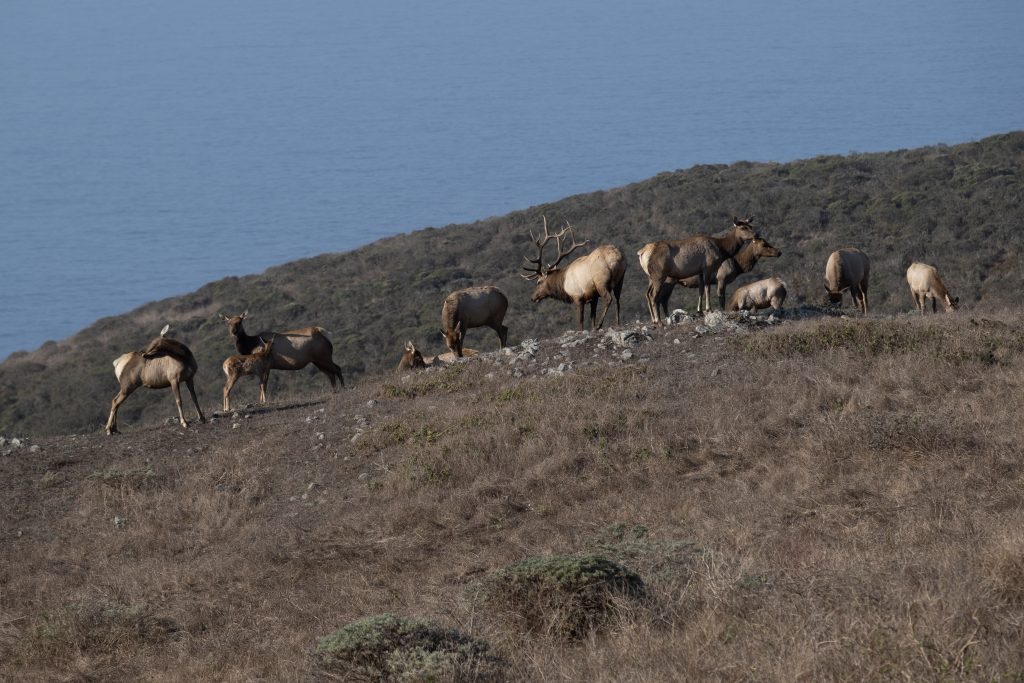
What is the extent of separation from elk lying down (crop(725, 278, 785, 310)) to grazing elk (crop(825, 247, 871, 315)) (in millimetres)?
1892

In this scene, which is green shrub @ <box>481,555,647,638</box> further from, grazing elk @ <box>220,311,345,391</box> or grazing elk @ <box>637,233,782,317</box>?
grazing elk @ <box>220,311,345,391</box>

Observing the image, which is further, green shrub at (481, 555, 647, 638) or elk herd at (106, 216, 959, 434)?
elk herd at (106, 216, 959, 434)

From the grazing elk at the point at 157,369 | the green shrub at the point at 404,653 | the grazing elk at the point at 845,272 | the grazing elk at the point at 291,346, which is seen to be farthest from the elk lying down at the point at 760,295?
the green shrub at the point at 404,653

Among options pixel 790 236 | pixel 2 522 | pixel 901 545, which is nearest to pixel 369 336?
pixel 790 236

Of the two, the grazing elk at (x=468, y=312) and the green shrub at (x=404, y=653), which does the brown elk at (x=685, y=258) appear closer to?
the grazing elk at (x=468, y=312)

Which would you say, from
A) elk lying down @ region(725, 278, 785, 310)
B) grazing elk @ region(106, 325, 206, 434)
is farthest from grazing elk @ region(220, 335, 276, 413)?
elk lying down @ region(725, 278, 785, 310)

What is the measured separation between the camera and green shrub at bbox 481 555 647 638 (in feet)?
27.6

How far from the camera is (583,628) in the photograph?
8.45 meters

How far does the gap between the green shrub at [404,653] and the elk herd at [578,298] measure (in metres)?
11.7

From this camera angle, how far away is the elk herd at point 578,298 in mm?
19578

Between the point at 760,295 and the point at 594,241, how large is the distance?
73.0ft

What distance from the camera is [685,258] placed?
2022 centimetres

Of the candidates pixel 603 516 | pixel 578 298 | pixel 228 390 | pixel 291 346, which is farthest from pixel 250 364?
pixel 603 516

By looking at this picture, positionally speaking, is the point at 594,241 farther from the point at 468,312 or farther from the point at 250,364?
the point at 250,364
